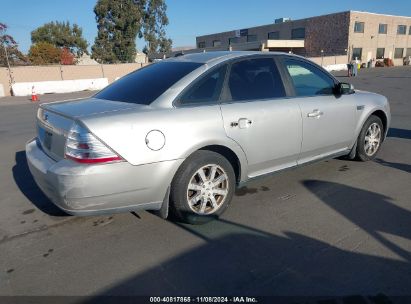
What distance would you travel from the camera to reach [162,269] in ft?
9.07

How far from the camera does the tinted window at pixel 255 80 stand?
368 cm

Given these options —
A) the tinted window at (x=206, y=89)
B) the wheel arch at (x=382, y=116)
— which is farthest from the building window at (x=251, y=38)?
the tinted window at (x=206, y=89)

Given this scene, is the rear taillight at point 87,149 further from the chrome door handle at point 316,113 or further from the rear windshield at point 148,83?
the chrome door handle at point 316,113

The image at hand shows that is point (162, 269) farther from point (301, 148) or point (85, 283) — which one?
point (301, 148)

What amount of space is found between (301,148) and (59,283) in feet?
9.52

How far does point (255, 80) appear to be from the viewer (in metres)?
3.87

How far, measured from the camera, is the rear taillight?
281 cm

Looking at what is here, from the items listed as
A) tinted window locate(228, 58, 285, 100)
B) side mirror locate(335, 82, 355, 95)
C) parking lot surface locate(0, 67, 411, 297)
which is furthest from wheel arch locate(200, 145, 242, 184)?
side mirror locate(335, 82, 355, 95)

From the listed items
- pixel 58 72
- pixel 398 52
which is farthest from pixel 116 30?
pixel 398 52

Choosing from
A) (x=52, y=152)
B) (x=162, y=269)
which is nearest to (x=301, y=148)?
(x=162, y=269)

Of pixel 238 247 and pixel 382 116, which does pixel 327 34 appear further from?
pixel 238 247

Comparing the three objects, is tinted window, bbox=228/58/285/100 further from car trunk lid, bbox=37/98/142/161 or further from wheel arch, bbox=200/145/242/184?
car trunk lid, bbox=37/98/142/161

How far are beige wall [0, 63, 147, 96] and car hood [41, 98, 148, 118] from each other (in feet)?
70.2

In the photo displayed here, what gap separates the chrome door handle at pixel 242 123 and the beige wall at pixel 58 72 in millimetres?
22325
